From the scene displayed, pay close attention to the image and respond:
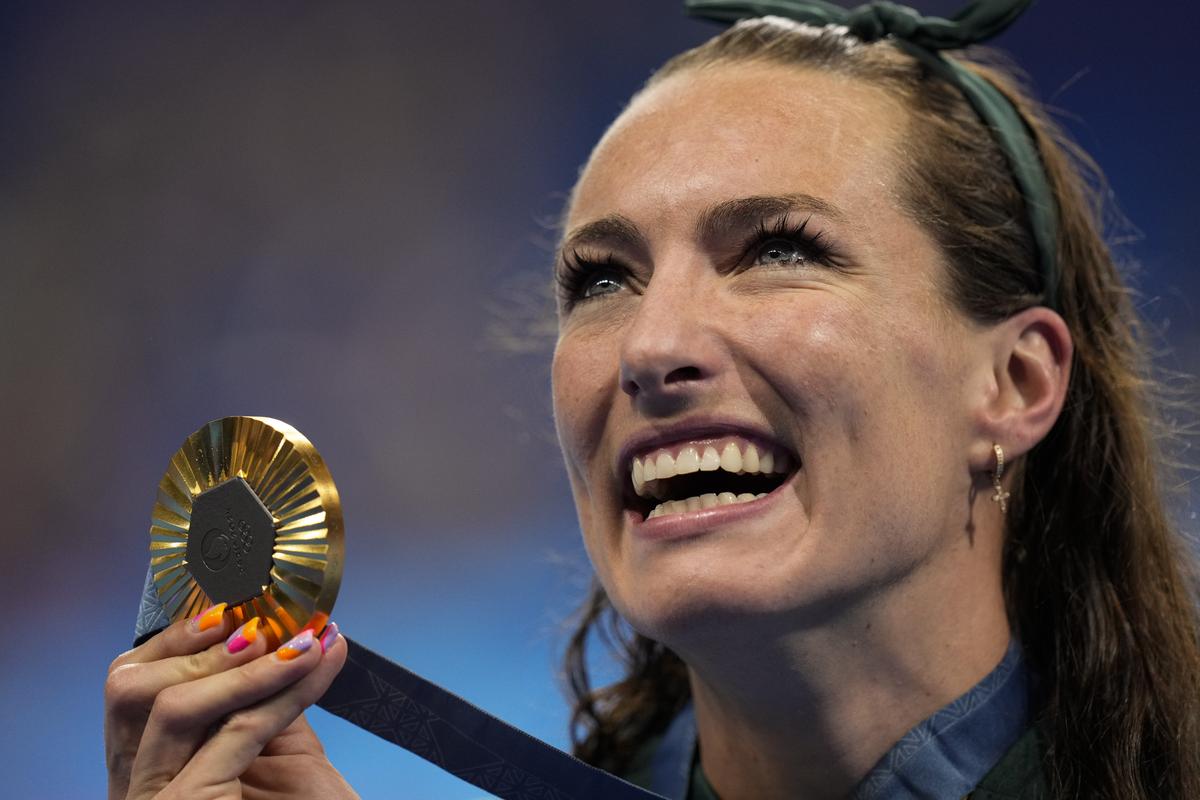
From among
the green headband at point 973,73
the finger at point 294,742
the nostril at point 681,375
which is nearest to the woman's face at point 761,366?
the nostril at point 681,375

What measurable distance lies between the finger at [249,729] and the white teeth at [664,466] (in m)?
0.43

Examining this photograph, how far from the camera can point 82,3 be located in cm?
313

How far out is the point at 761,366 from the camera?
1407mm

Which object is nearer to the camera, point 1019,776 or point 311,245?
point 1019,776

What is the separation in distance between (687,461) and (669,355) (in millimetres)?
125

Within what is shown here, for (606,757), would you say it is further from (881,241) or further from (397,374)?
(397,374)

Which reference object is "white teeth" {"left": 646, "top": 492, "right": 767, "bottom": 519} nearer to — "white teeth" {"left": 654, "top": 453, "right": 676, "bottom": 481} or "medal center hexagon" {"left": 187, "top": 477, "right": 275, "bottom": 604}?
"white teeth" {"left": 654, "top": 453, "right": 676, "bottom": 481}

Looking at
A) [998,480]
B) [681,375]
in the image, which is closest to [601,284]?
[681,375]

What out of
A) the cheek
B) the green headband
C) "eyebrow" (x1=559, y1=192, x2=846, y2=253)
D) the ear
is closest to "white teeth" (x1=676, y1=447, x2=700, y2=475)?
the cheek

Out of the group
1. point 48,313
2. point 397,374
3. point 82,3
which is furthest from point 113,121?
point 397,374

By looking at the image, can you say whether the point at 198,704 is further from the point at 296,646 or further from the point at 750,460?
the point at 750,460

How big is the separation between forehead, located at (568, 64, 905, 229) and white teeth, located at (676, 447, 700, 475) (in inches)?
11.5

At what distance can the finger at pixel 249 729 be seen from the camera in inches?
45.9

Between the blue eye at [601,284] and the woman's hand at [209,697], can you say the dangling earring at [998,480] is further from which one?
the woman's hand at [209,697]
